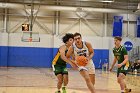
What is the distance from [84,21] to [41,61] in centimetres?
636

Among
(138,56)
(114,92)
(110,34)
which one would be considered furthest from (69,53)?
(110,34)

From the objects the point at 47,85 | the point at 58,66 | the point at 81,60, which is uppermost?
the point at 81,60

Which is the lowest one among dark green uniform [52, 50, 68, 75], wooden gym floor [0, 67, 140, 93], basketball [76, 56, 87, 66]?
wooden gym floor [0, 67, 140, 93]

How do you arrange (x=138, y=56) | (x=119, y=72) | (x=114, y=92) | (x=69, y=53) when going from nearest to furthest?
(x=69, y=53) < (x=119, y=72) < (x=114, y=92) < (x=138, y=56)

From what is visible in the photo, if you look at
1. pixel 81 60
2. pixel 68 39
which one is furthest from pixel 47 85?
pixel 81 60

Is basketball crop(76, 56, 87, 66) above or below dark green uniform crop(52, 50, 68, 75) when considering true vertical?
above

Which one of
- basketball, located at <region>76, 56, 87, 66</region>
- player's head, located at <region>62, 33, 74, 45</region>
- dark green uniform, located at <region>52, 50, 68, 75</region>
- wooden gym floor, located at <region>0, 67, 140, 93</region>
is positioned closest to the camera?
basketball, located at <region>76, 56, 87, 66</region>

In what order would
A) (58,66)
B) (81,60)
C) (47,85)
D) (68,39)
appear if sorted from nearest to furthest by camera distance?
(81,60)
(68,39)
(58,66)
(47,85)

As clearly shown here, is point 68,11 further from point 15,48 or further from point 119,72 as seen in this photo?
point 119,72

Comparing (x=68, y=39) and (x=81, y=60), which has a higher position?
(x=68, y=39)

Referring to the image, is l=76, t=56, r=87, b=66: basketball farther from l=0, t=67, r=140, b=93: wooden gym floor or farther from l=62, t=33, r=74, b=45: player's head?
l=0, t=67, r=140, b=93: wooden gym floor

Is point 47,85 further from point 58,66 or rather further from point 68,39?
point 68,39

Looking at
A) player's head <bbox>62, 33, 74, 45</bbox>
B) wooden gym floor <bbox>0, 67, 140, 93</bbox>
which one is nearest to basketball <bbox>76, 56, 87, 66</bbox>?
player's head <bbox>62, 33, 74, 45</bbox>

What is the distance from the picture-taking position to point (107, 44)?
34000 mm
